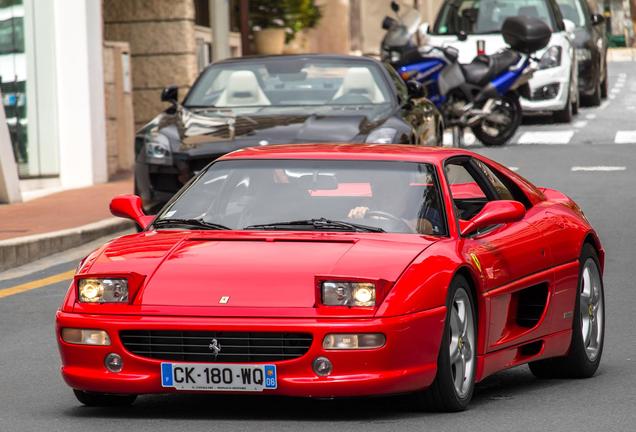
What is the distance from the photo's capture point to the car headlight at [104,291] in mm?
7293

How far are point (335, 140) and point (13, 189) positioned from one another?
540 centimetres

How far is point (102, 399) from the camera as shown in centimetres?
771

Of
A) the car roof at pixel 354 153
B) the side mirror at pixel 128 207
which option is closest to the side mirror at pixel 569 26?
the car roof at pixel 354 153

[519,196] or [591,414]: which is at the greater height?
[519,196]

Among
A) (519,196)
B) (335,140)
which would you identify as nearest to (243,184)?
(519,196)

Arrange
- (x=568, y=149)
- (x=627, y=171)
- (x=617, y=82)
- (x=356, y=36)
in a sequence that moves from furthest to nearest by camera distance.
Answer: (x=356, y=36) → (x=617, y=82) → (x=568, y=149) → (x=627, y=171)

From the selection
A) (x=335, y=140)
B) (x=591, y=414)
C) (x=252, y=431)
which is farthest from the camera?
(x=335, y=140)

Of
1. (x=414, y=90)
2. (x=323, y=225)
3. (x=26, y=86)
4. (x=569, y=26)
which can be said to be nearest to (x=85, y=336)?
(x=323, y=225)

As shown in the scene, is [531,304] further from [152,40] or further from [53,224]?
[152,40]

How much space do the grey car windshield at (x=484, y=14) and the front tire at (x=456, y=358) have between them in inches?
793

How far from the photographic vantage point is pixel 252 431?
277 inches

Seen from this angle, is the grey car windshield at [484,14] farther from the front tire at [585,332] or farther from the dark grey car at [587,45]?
the front tire at [585,332]

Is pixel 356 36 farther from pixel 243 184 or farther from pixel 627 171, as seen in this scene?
pixel 243 184

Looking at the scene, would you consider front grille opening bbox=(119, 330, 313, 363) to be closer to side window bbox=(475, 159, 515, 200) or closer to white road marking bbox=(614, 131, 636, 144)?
side window bbox=(475, 159, 515, 200)
